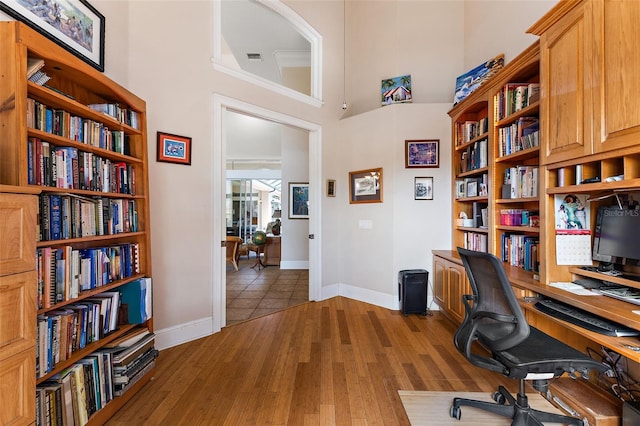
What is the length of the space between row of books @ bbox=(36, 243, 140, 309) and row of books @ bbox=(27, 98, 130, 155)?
0.66 meters

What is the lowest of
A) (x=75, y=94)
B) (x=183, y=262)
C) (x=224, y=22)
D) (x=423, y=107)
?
(x=183, y=262)

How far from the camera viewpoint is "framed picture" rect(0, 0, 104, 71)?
5.33ft

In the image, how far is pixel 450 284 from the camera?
3.05 m

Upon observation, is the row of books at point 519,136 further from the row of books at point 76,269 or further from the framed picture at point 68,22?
the framed picture at point 68,22

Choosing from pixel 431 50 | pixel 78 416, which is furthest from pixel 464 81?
pixel 78 416

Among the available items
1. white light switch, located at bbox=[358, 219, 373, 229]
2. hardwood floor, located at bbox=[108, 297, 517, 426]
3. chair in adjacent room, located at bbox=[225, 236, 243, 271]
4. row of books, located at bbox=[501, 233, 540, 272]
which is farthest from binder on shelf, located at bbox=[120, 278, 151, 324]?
chair in adjacent room, located at bbox=[225, 236, 243, 271]

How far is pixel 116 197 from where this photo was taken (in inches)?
77.0

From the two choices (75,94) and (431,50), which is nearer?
(75,94)

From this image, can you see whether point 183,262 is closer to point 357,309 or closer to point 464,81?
point 357,309

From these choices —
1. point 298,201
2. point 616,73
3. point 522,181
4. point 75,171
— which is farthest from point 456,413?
point 298,201

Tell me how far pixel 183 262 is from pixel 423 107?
3.46 metres

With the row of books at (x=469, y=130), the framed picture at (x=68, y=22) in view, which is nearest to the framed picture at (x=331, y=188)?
the row of books at (x=469, y=130)

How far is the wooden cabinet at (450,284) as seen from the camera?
281 centimetres

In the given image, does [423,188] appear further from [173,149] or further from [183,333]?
[183,333]
